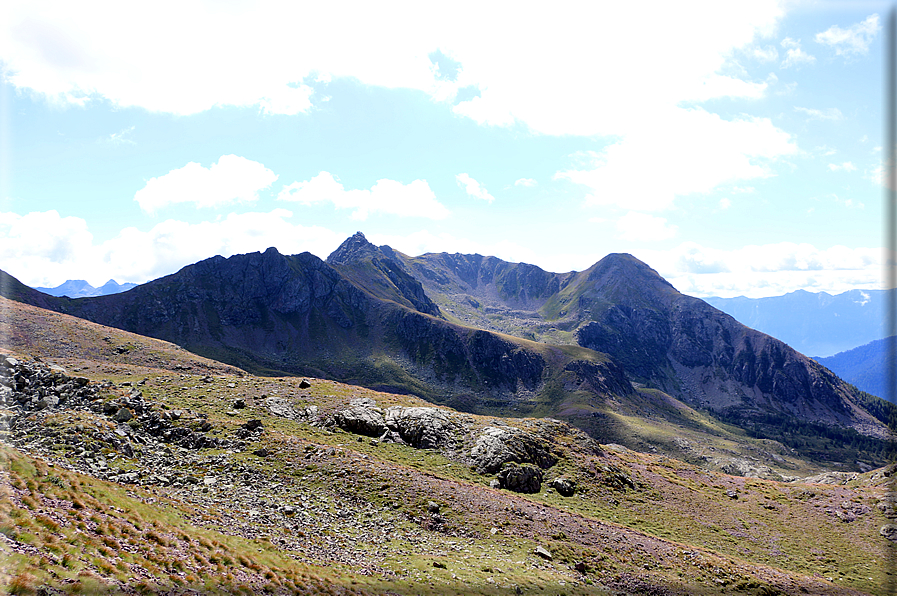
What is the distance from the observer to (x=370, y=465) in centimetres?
4122

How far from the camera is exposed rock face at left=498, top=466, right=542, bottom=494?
48.6m

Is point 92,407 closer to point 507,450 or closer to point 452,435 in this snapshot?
point 452,435

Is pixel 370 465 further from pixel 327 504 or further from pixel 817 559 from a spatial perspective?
pixel 817 559

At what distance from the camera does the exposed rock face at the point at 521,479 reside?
48.6 meters

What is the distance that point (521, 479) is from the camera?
49562mm

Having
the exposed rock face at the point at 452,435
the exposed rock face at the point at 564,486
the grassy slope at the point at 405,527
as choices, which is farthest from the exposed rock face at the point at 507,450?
the exposed rock face at the point at 564,486

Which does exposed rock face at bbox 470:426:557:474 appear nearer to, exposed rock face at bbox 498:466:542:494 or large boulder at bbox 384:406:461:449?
exposed rock face at bbox 498:466:542:494

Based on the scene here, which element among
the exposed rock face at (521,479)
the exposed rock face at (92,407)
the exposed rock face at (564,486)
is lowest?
the exposed rock face at (564,486)

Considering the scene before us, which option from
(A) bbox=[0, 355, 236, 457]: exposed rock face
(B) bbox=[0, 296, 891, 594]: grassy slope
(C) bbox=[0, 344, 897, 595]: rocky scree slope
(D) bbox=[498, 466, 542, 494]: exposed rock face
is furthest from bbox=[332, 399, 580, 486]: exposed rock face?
(A) bbox=[0, 355, 236, 457]: exposed rock face

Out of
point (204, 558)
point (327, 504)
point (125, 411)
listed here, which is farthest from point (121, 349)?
point (204, 558)

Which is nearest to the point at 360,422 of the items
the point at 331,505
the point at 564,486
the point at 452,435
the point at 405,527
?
the point at 452,435

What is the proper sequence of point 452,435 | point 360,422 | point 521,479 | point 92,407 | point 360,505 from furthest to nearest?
point 452,435
point 360,422
point 521,479
point 92,407
point 360,505

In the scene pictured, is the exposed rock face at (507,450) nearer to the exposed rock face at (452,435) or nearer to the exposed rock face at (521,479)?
the exposed rock face at (452,435)

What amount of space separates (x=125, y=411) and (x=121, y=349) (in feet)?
332
